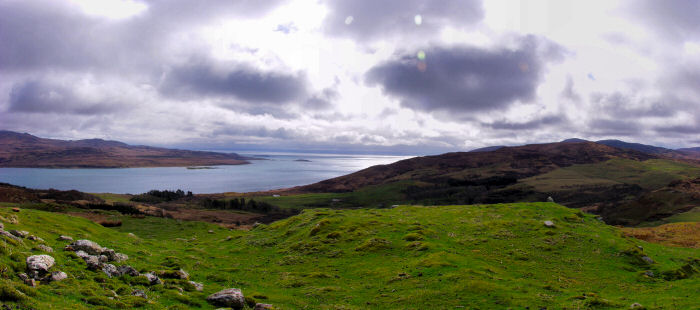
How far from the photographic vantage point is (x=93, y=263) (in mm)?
19828

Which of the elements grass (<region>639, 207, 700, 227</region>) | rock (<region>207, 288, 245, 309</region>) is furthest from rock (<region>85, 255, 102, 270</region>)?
grass (<region>639, 207, 700, 227</region>)

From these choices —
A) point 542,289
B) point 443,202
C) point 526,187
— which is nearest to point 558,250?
point 542,289

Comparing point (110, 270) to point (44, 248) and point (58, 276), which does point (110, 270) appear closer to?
point (58, 276)

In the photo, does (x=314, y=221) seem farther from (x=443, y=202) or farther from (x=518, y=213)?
(x=443, y=202)

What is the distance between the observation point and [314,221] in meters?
49.1

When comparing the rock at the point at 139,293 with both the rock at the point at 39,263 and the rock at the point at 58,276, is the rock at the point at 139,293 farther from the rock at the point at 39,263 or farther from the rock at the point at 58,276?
the rock at the point at 39,263

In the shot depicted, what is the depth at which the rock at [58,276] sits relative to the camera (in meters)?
16.2

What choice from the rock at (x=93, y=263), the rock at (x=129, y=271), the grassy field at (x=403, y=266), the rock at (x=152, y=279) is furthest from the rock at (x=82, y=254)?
the rock at (x=152, y=279)

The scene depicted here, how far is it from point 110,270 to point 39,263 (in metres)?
3.75

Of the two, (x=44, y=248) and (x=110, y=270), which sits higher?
(x=44, y=248)

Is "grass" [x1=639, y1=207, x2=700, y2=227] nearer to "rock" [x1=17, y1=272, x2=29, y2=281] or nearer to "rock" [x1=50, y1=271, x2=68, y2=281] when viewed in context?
"rock" [x1=50, y1=271, x2=68, y2=281]

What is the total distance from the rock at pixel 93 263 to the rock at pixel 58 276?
9.66ft

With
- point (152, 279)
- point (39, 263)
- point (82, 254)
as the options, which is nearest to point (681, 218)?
point (152, 279)

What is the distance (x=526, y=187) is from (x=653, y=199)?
350 ft
